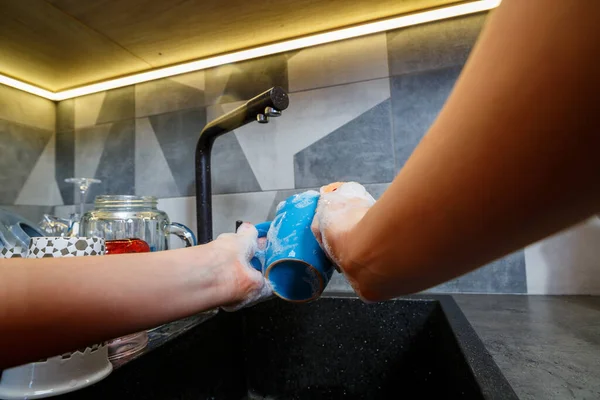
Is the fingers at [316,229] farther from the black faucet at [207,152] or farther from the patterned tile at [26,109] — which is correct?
the patterned tile at [26,109]

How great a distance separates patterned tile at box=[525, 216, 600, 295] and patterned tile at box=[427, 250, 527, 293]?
1 cm

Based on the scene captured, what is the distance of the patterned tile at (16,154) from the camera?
3.05 ft

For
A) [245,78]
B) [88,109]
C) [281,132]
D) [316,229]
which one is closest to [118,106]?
[88,109]

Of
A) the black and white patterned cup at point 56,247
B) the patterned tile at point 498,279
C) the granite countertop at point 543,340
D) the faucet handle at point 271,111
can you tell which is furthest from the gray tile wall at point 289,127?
the black and white patterned cup at point 56,247

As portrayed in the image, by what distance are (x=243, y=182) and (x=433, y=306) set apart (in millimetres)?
506

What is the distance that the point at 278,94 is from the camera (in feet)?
1.89

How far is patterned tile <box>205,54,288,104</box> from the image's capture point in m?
0.87

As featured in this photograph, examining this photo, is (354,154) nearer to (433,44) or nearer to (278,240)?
(433,44)

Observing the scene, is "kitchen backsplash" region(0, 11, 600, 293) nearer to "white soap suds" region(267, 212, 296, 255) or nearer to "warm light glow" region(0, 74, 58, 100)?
"warm light glow" region(0, 74, 58, 100)

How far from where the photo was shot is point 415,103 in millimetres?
781

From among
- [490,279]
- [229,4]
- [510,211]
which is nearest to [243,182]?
[229,4]

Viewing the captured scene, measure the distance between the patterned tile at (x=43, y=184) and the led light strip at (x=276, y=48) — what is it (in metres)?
0.16

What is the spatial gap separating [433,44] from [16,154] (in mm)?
1087

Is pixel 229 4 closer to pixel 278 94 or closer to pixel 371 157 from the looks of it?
pixel 278 94
